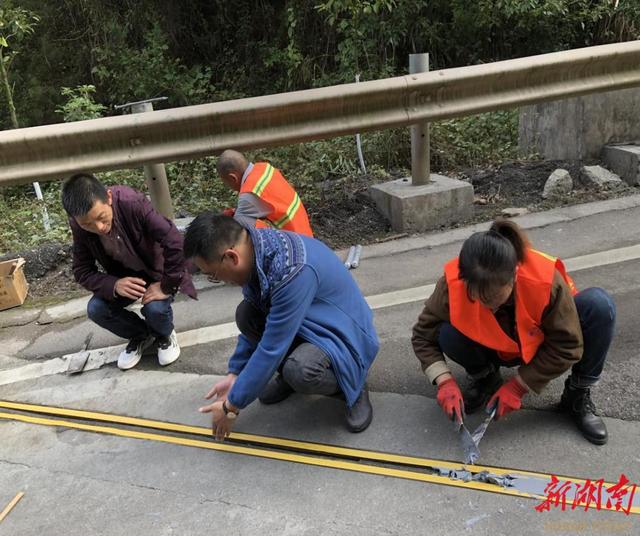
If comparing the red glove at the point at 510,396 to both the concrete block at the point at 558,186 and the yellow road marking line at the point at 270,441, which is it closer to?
the yellow road marking line at the point at 270,441

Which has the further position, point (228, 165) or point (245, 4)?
point (245, 4)

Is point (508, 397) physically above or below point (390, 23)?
below

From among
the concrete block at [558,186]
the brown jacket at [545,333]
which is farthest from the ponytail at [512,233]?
the concrete block at [558,186]

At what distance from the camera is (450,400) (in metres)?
2.03

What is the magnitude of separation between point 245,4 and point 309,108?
23.3 ft

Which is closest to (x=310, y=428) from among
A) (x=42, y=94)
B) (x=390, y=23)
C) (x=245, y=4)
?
(x=390, y=23)

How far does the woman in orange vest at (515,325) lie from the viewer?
175cm

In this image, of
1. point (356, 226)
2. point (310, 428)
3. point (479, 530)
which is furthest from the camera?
point (356, 226)

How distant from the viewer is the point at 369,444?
7.14 feet

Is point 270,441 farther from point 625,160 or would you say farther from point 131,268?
point 625,160

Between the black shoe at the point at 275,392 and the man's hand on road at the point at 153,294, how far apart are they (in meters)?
0.73

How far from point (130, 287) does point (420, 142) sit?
2.21m

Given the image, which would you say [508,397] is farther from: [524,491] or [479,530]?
[479,530]
